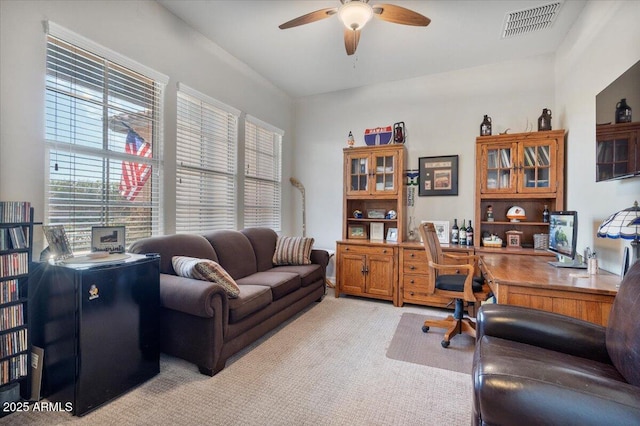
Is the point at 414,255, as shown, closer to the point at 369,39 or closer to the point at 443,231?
the point at 443,231

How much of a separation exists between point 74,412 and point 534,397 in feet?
7.58

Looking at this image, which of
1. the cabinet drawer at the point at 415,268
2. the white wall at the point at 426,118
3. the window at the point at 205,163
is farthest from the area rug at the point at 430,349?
the window at the point at 205,163

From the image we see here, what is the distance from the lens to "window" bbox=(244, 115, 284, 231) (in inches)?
163

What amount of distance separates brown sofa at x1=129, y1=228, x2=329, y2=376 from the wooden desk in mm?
1876

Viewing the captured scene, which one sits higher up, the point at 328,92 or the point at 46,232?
the point at 328,92

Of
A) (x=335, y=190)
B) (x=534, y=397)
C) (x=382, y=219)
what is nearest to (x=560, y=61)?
(x=382, y=219)

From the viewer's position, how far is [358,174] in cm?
421

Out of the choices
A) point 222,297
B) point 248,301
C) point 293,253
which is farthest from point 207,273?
point 293,253

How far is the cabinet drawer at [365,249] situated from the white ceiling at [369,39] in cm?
239

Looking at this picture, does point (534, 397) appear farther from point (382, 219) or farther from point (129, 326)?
point (382, 219)

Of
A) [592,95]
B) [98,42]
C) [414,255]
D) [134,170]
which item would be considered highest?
[98,42]

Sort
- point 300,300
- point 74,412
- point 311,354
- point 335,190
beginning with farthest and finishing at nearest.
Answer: point 335,190
point 300,300
point 311,354
point 74,412

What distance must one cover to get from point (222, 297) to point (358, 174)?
2.67 meters

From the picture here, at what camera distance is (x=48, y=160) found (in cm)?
208
